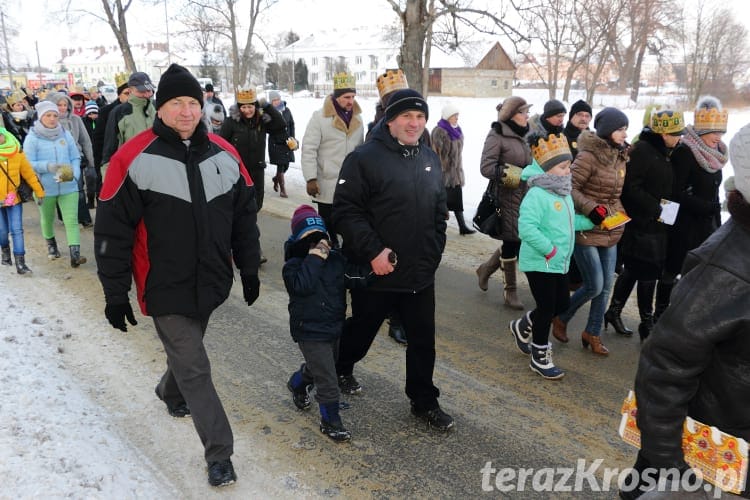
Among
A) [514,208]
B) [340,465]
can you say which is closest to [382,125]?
[340,465]

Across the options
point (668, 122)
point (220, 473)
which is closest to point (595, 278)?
point (668, 122)

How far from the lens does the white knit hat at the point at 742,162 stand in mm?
1737

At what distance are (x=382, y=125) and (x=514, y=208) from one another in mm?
2492

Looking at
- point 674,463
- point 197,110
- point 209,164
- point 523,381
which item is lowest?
point 523,381

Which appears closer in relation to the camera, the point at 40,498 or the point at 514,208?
the point at 40,498

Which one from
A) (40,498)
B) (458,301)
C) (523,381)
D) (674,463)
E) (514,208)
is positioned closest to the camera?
(674,463)

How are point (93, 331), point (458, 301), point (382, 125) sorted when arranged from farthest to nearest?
point (458, 301), point (93, 331), point (382, 125)

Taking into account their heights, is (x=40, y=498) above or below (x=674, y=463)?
below

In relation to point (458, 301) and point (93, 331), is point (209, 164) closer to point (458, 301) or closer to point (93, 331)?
point (93, 331)

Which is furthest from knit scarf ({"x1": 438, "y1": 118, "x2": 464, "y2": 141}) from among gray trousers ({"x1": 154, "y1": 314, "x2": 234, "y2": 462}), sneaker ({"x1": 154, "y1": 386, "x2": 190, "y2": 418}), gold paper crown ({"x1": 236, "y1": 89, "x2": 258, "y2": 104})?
gray trousers ({"x1": 154, "y1": 314, "x2": 234, "y2": 462})

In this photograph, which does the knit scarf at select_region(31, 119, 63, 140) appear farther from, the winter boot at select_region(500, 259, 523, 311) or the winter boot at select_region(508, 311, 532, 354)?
the winter boot at select_region(508, 311, 532, 354)

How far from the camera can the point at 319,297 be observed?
12.1ft

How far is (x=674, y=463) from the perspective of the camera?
1876mm

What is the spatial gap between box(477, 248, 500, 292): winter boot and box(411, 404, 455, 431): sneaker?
9.41 feet
